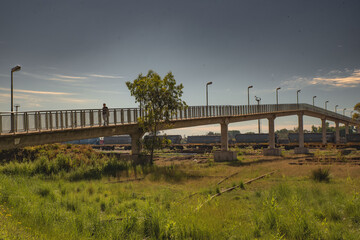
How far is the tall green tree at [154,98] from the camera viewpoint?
80.7ft

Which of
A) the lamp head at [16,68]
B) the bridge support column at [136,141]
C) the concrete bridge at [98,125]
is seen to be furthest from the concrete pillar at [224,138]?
the lamp head at [16,68]

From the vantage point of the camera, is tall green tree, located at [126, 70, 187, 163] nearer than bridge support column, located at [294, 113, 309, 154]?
Yes

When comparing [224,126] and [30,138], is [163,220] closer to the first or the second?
[30,138]

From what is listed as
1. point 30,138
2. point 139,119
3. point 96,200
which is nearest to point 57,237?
point 96,200

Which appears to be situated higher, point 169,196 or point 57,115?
point 57,115

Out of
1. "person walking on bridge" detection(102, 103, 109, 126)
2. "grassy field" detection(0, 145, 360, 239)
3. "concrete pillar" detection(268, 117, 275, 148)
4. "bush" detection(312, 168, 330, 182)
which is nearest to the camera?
"grassy field" detection(0, 145, 360, 239)

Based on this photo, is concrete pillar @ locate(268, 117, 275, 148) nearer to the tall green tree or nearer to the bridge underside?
the bridge underside

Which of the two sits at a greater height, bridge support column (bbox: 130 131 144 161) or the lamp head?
Result: the lamp head

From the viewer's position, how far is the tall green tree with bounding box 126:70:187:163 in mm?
24594

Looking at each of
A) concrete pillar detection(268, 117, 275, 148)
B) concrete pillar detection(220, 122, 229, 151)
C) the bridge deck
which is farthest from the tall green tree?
concrete pillar detection(268, 117, 275, 148)

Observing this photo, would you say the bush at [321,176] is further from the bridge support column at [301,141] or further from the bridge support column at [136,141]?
the bridge support column at [301,141]

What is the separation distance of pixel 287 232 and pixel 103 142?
86.6 m

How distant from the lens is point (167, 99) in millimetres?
25219

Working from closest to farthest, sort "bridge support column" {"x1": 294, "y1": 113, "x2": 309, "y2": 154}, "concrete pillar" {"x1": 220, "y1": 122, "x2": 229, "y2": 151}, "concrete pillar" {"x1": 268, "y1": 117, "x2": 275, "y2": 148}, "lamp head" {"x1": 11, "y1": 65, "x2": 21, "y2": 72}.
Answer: "lamp head" {"x1": 11, "y1": 65, "x2": 21, "y2": 72} → "concrete pillar" {"x1": 220, "y1": 122, "x2": 229, "y2": 151} → "bridge support column" {"x1": 294, "y1": 113, "x2": 309, "y2": 154} → "concrete pillar" {"x1": 268, "y1": 117, "x2": 275, "y2": 148}
